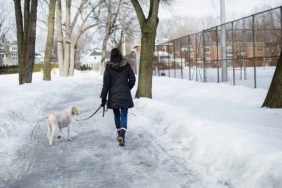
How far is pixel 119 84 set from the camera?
8.34 meters

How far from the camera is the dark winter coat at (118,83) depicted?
829cm

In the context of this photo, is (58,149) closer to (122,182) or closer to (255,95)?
(122,182)

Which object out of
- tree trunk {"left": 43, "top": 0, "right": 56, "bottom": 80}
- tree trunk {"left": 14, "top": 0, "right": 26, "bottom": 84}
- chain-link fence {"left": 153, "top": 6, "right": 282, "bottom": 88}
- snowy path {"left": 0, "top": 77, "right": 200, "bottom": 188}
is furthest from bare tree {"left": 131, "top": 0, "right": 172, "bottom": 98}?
tree trunk {"left": 43, "top": 0, "right": 56, "bottom": 80}

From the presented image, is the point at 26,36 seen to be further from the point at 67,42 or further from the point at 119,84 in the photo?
the point at 67,42

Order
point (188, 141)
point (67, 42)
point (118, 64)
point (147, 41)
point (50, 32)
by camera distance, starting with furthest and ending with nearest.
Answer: point (67, 42) → point (50, 32) → point (147, 41) → point (118, 64) → point (188, 141)

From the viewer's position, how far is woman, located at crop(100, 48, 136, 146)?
8.28 metres

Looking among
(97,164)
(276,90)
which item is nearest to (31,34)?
(276,90)

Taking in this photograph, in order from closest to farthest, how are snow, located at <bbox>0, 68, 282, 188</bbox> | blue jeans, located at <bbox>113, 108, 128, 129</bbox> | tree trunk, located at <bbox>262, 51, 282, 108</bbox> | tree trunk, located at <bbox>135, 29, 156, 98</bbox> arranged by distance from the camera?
snow, located at <bbox>0, 68, 282, 188</bbox> → blue jeans, located at <bbox>113, 108, 128, 129</bbox> → tree trunk, located at <bbox>262, 51, 282, 108</bbox> → tree trunk, located at <bbox>135, 29, 156, 98</bbox>

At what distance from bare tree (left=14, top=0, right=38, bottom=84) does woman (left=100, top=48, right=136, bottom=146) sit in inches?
635

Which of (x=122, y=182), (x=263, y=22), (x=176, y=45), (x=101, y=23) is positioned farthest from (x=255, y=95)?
(x=101, y=23)

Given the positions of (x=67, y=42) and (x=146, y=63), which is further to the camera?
(x=67, y=42)

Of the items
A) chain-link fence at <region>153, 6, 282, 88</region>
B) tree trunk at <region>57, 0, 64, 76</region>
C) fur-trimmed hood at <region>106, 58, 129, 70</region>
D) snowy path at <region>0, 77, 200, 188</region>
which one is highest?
tree trunk at <region>57, 0, 64, 76</region>

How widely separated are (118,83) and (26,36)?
1677cm

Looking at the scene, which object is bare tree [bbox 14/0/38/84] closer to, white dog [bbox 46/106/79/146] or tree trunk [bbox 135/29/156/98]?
tree trunk [bbox 135/29/156/98]
